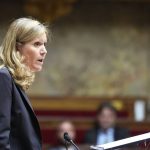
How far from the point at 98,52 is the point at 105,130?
103 inches

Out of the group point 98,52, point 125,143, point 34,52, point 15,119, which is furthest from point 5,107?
point 98,52

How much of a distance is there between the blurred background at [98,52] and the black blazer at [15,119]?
6.34 meters

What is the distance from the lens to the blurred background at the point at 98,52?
906 centimetres

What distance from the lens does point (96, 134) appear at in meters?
6.73

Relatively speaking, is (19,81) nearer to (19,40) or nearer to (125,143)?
(19,40)

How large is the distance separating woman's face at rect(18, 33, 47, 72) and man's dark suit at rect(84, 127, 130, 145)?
4.09 metres

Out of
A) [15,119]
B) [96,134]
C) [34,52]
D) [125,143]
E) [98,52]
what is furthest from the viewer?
[98,52]

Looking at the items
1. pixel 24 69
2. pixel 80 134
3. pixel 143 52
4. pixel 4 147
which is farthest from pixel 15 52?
pixel 143 52

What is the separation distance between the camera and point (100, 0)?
30.0 feet

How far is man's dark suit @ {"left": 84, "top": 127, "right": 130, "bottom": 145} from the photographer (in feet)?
22.0

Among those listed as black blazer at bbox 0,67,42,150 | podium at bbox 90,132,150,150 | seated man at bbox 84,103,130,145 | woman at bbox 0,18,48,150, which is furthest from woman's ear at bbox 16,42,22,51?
seated man at bbox 84,103,130,145

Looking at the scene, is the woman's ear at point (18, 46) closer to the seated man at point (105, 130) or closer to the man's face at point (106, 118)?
the seated man at point (105, 130)

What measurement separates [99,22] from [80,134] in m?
2.44

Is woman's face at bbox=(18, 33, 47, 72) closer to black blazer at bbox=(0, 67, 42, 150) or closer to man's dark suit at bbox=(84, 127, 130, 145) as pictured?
black blazer at bbox=(0, 67, 42, 150)
